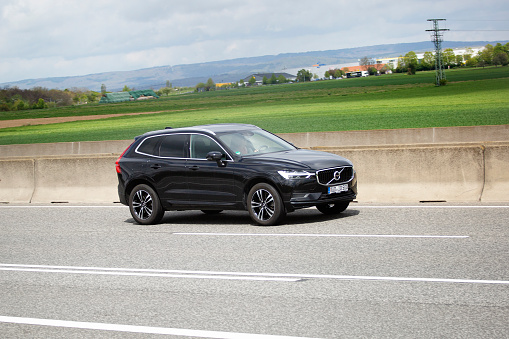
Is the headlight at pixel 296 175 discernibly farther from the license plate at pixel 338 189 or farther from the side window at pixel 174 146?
the side window at pixel 174 146

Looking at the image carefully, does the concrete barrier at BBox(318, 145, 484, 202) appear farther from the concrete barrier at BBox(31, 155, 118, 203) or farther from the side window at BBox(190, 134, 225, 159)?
the concrete barrier at BBox(31, 155, 118, 203)

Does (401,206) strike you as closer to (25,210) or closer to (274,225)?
(274,225)

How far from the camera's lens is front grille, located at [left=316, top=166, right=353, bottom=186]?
35.8 feet

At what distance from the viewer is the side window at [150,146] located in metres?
12.7

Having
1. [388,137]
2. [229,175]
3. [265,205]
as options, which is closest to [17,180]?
[229,175]

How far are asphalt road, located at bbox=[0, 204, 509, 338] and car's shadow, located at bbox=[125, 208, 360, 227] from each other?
0.26ft

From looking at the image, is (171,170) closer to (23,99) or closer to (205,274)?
(205,274)

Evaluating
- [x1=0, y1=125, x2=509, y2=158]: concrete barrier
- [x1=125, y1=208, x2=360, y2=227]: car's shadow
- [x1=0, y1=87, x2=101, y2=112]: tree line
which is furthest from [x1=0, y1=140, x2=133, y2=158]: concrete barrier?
[x1=0, y1=87, x2=101, y2=112]: tree line

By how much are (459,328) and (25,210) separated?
12.4 meters

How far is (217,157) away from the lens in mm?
11523

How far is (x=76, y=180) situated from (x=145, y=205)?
15.9ft

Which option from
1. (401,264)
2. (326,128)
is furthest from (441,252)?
(326,128)

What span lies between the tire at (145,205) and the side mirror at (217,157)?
1427mm

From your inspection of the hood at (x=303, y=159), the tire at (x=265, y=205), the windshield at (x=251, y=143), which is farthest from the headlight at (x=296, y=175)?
the windshield at (x=251, y=143)
